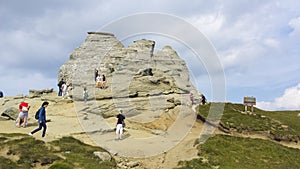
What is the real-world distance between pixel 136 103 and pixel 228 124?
587 inches

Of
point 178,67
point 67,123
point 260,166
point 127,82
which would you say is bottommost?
point 260,166

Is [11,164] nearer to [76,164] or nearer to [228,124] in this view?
[76,164]

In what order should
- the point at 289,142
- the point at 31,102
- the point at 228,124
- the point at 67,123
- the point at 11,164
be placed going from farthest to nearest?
the point at 31,102 < the point at 228,124 < the point at 289,142 < the point at 67,123 < the point at 11,164

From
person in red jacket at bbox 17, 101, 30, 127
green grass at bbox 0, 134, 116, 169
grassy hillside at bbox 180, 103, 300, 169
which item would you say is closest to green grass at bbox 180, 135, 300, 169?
grassy hillside at bbox 180, 103, 300, 169

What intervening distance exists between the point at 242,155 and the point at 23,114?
24.4m

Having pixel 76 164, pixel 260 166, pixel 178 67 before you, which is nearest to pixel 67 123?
pixel 76 164

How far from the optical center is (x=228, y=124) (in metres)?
49.0

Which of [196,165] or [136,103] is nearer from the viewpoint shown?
[196,165]

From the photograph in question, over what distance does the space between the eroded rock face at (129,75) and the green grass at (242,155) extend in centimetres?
1492

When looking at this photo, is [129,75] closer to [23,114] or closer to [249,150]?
[23,114]

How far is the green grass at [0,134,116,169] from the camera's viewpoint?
78.0ft

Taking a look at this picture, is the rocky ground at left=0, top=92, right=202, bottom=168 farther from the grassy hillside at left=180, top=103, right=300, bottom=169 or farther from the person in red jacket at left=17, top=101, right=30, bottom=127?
the grassy hillside at left=180, top=103, right=300, bottom=169

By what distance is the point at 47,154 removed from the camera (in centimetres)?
2548

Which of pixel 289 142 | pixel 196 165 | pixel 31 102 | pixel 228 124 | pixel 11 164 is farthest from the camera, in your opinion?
pixel 31 102
